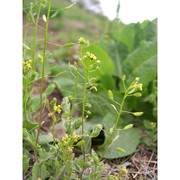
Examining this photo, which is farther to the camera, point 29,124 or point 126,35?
point 126,35

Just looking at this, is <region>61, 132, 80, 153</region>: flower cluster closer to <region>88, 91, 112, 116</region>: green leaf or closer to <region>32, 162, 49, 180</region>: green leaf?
<region>32, 162, 49, 180</region>: green leaf

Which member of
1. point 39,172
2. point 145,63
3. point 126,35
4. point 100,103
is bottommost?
point 39,172

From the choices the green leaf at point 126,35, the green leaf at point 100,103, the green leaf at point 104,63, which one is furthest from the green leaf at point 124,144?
the green leaf at point 126,35

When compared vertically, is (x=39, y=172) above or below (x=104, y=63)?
below

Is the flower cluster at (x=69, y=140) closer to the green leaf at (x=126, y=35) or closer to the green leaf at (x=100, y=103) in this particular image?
the green leaf at (x=100, y=103)

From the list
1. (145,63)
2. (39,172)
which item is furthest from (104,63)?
(39,172)

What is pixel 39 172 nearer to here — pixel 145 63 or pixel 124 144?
pixel 124 144
